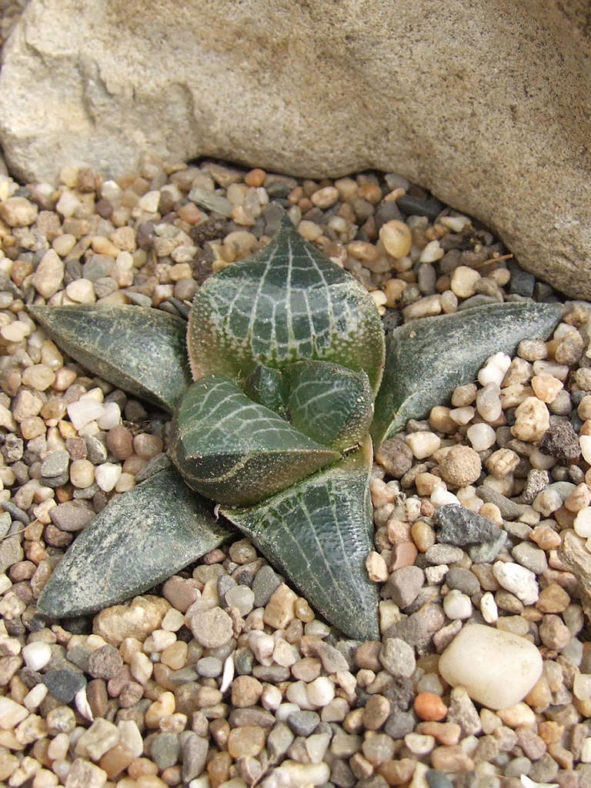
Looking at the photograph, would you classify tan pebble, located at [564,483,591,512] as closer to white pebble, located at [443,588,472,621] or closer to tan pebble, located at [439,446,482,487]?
tan pebble, located at [439,446,482,487]

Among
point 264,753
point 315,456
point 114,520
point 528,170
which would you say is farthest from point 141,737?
point 528,170

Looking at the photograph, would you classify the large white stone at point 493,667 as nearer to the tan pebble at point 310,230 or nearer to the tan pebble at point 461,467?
the tan pebble at point 461,467

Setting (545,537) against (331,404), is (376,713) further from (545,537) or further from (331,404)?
(331,404)

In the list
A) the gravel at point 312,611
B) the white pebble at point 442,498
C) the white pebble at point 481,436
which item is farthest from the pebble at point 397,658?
the white pebble at point 481,436

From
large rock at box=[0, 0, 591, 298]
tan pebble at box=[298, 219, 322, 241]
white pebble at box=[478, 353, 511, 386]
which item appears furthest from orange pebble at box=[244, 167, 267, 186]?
white pebble at box=[478, 353, 511, 386]

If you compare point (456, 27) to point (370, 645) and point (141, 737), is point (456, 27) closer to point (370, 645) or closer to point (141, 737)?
point (370, 645)
